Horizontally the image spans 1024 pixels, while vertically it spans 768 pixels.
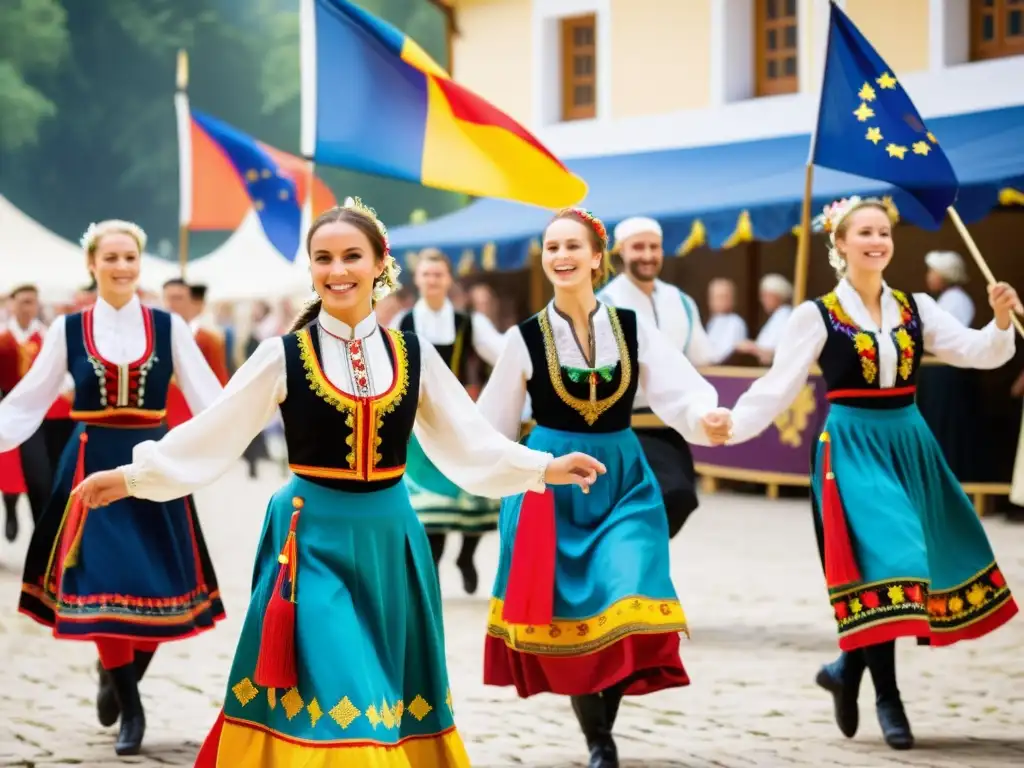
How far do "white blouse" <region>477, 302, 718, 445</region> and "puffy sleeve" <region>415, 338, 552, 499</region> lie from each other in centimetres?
104

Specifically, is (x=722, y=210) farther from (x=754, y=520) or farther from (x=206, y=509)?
(x=206, y=509)

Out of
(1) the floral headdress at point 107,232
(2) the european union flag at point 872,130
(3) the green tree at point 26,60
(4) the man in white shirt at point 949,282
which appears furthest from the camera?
(3) the green tree at point 26,60

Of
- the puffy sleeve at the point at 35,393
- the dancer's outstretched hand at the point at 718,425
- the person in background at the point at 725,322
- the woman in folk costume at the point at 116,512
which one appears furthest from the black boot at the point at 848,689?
the person in background at the point at 725,322

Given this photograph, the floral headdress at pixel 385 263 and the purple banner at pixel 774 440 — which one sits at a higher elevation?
the floral headdress at pixel 385 263

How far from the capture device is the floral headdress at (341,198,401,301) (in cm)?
450

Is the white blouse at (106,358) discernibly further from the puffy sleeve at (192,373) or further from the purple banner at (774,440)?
the purple banner at (774,440)

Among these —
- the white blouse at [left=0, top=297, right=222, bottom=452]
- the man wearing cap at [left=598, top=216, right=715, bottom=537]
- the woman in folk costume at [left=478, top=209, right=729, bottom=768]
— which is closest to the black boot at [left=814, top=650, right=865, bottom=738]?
the woman in folk costume at [left=478, top=209, right=729, bottom=768]

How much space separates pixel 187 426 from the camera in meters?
4.32

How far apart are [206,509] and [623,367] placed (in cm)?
962

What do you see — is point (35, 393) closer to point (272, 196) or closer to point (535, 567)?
point (535, 567)

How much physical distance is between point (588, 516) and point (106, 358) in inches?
71.7

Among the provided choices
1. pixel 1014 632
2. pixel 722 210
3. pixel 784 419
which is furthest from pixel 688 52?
pixel 1014 632

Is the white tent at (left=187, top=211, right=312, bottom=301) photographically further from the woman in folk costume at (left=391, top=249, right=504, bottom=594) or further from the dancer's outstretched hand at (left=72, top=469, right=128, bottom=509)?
the dancer's outstretched hand at (left=72, top=469, right=128, bottom=509)

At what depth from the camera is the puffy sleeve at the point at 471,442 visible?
4.52 metres
